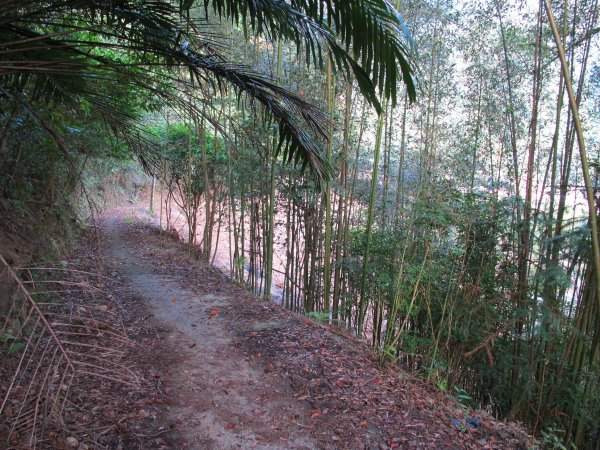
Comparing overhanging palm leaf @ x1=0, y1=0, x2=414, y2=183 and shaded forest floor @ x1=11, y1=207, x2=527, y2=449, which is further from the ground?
overhanging palm leaf @ x1=0, y1=0, x2=414, y2=183

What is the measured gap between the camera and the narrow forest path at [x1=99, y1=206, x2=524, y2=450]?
2.37 meters

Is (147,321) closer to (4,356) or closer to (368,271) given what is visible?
(4,356)

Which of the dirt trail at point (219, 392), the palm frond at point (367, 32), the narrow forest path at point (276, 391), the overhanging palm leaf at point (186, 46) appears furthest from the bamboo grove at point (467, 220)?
the dirt trail at point (219, 392)

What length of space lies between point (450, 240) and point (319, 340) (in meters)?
2.02

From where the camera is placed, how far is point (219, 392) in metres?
2.75

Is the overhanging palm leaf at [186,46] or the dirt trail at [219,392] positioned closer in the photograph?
the overhanging palm leaf at [186,46]

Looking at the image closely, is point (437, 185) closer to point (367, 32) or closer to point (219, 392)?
point (367, 32)

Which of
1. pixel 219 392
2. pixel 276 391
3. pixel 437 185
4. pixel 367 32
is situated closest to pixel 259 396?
pixel 276 391

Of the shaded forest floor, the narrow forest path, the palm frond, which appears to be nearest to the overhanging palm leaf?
the palm frond

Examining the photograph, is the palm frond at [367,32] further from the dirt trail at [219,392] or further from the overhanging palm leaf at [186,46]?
the dirt trail at [219,392]

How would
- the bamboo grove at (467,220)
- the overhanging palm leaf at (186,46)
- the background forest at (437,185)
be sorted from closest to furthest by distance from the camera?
the overhanging palm leaf at (186,46), the background forest at (437,185), the bamboo grove at (467,220)

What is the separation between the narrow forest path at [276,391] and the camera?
7.77ft

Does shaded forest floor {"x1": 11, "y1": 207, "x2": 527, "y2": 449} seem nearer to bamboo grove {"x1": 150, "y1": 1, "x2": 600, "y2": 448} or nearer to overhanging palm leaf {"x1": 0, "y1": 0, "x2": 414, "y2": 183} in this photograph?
bamboo grove {"x1": 150, "y1": 1, "x2": 600, "y2": 448}

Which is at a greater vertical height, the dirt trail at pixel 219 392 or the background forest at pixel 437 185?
the background forest at pixel 437 185
